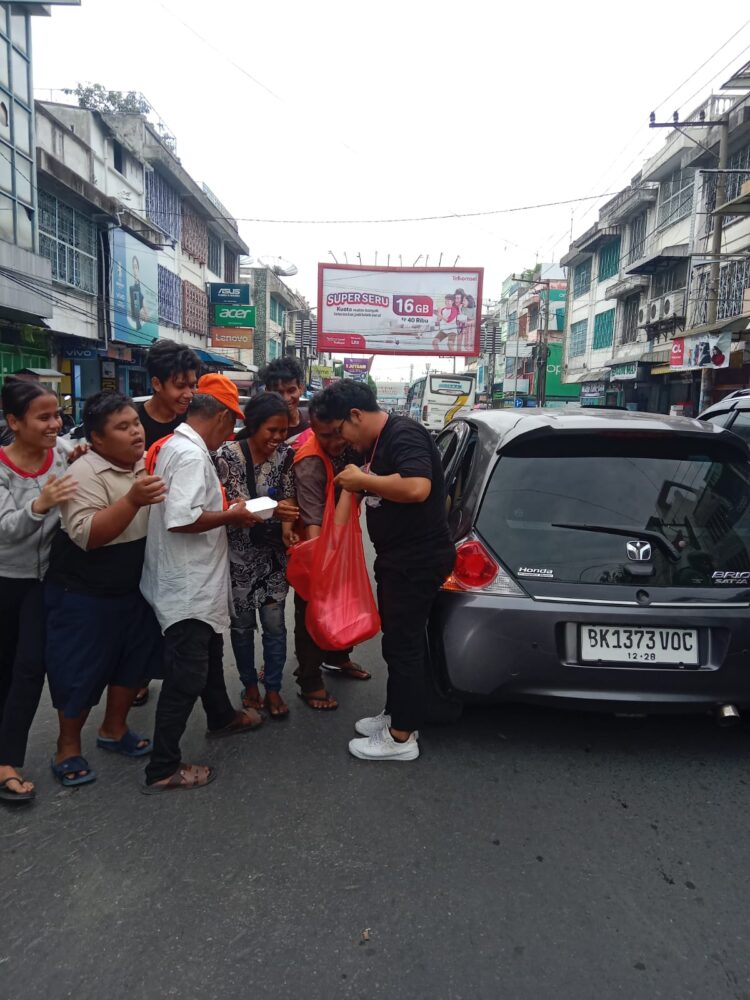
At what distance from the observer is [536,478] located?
313 centimetres

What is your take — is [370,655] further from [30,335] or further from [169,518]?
[30,335]

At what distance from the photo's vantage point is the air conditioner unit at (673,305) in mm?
24047

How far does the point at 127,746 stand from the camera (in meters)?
3.21

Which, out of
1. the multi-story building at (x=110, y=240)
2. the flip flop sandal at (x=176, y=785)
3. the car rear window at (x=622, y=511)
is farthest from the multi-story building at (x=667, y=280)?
the flip flop sandal at (x=176, y=785)

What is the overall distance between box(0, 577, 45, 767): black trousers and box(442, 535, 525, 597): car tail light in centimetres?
168

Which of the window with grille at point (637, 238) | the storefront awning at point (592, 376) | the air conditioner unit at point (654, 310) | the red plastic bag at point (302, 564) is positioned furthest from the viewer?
the storefront awning at point (592, 376)

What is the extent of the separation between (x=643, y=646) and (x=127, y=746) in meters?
2.26

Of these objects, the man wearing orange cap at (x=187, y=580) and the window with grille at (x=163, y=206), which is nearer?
the man wearing orange cap at (x=187, y=580)

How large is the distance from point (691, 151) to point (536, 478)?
24686 millimetres

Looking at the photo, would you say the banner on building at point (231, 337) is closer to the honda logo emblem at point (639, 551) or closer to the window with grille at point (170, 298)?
the window with grille at point (170, 298)

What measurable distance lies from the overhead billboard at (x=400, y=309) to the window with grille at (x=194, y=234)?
29.2ft

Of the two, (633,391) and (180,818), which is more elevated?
(633,391)

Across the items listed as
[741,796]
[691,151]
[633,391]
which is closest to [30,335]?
[741,796]

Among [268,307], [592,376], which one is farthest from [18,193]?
[268,307]
